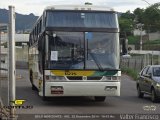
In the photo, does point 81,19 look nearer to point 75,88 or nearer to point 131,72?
point 75,88

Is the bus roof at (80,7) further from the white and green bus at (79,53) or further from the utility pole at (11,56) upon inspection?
the utility pole at (11,56)

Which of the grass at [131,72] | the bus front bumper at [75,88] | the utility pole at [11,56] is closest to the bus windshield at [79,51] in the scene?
the bus front bumper at [75,88]

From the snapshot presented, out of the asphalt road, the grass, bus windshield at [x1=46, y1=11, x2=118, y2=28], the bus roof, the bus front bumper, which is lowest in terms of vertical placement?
the grass

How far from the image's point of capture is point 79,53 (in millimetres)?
17250

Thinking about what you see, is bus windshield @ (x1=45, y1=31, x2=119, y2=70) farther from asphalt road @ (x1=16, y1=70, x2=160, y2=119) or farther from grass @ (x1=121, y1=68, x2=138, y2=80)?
grass @ (x1=121, y1=68, x2=138, y2=80)

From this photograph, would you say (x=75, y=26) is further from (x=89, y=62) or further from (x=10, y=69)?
(x=10, y=69)

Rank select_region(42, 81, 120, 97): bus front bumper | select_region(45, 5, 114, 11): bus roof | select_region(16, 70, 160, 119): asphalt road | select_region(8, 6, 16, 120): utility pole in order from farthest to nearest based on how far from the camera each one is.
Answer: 1. select_region(45, 5, 114, 11): bus roof
2. select_region(42, 81, 120, 97): bus front bumper
3. select_region(16, 70, 160, 119): asphalt road
4. select_region(8, 6, 16, 120): utility pole

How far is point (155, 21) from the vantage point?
124438 mm

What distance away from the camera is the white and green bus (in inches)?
669

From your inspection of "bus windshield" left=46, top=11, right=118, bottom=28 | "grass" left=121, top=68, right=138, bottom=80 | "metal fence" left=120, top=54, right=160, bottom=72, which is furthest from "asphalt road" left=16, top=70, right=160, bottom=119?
"metal fence" left=120, top=54, right=160, bottom=72

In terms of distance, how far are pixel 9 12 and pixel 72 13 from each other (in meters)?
7.86

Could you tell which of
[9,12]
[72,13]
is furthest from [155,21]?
[9,12]

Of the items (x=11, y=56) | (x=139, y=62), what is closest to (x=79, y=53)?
(x=11, y=56)

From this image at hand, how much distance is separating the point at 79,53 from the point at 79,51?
77mm
